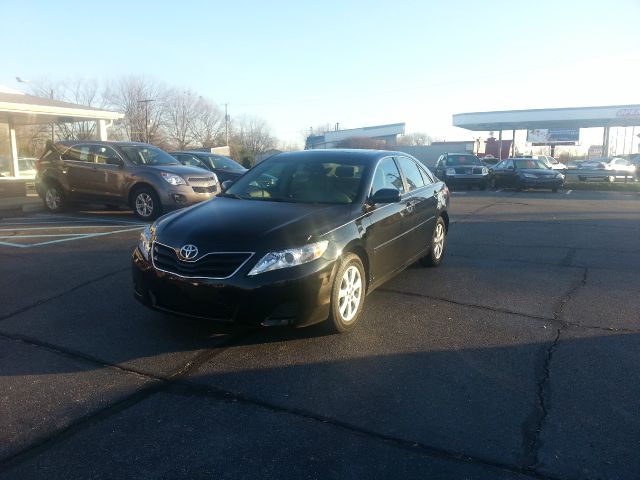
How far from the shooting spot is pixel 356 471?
2.63 meters

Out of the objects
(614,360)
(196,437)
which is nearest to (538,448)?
(614,360)

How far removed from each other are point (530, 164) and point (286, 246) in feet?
68.8

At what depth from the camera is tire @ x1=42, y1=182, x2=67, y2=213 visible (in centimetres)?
1222

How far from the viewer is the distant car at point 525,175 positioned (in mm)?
21484

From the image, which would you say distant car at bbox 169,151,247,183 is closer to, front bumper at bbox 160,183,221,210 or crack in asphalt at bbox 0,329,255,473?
front bumper at bbox 160,183,221,210

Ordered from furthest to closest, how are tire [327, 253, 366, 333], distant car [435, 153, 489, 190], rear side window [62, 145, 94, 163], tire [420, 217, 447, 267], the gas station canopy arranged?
1. the gas station canopy
2. distant car [435, 153, 489, 190]
3. rear side window [62, 145, 94, 163]
4. tire [420, 217, 447, 267]
5. tire [327, 253, 366, 333]

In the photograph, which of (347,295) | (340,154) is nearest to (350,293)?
(347,295)

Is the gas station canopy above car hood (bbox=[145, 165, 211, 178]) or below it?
above

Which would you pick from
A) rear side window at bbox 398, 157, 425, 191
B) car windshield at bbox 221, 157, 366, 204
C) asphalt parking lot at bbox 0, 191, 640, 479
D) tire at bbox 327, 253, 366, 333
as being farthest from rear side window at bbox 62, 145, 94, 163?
tire at bbox 327, 253, 366, 333

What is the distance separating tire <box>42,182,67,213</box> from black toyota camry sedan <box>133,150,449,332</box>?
820 cm

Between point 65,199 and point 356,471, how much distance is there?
11.5 metres

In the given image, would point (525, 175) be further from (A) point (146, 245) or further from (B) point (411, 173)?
(A) point (146, 245)

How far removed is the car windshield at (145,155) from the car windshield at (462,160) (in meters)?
14.7

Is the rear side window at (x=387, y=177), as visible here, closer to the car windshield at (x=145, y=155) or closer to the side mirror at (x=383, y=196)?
the side mirror at (x=383, y=196)
